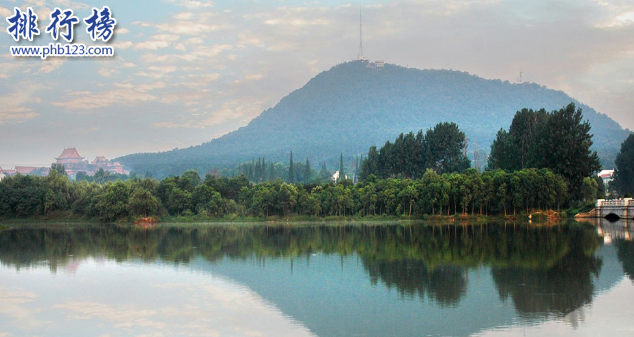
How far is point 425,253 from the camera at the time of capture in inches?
968

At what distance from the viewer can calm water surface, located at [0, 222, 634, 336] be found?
12820 mm

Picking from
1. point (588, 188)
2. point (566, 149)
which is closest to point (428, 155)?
point (566, 149)

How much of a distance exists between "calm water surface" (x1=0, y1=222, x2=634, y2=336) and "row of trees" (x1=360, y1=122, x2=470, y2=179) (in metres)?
36.5

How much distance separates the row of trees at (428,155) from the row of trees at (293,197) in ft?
18.4

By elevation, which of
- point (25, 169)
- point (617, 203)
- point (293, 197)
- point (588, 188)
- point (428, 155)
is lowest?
point (617, 203)

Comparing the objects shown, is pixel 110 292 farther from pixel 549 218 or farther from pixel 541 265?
pixel 549 218

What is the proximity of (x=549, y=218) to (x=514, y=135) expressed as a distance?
1309cm

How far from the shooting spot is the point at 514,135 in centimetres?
5881

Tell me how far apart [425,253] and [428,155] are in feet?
139

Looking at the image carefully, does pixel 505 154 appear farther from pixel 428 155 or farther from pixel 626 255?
pixel 626 255

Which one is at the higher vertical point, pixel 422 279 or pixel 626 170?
pixel 626 170

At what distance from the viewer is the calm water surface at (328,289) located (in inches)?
505

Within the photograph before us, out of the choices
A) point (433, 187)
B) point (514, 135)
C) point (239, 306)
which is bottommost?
point (239, 306)

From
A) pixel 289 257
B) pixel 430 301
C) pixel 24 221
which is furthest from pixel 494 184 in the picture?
pixel 24 221
